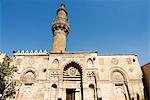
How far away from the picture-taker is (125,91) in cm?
1802

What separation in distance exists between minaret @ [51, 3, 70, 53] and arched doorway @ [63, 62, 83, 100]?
442 centimetres

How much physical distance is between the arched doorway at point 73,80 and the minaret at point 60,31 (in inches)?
174

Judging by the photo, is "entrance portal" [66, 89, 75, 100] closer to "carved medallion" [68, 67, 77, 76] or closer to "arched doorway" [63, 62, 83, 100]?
"arched doorway" [63, 62, 83, 100]

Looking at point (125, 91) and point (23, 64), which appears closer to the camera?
point (125, 91)

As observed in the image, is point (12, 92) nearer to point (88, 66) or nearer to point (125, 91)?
point (88, 66)

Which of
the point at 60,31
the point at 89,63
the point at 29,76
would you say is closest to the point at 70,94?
the point at 89,63

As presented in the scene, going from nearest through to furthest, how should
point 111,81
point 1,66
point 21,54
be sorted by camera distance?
point 1,66 < point 111,81 < point 21,54

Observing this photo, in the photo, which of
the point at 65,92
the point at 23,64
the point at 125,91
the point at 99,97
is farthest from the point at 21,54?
the point at 125,91

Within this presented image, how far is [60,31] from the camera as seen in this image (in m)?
25.1

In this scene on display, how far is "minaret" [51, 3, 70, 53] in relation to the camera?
78.2ft

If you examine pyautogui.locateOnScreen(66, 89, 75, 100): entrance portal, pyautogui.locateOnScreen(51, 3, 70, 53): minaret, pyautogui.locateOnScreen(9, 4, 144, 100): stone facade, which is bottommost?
pyautogui.locateOnScreen(66, 89, 75, 100): entrance portal

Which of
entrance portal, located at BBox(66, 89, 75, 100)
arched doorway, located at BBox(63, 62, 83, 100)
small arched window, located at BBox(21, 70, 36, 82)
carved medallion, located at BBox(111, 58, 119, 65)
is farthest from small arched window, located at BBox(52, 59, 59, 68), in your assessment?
carved medallion, located at BBox(111, 58, 119, 65)

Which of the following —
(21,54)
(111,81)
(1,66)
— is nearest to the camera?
(1,66)

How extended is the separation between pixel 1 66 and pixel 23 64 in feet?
9.62
